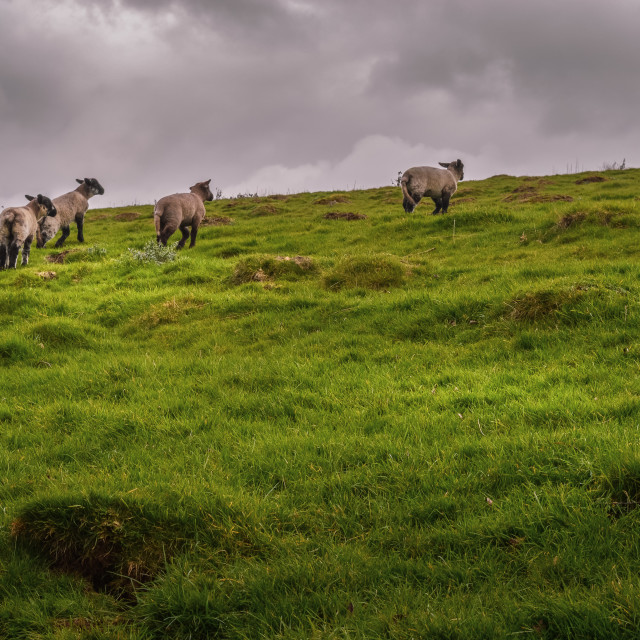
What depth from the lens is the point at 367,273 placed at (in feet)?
37.5

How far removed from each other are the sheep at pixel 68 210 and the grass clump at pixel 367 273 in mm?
15093

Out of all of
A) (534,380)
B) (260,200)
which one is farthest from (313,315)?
(260,200)

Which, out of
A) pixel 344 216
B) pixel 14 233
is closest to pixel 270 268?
pixel 14 233

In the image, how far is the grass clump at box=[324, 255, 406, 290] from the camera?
1113 cm

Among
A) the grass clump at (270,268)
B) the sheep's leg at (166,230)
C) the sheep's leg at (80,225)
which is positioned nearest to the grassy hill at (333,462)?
the grass clump at (270,268)

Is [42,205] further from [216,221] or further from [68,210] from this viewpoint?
[216,221]

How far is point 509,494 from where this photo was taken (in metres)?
3.73

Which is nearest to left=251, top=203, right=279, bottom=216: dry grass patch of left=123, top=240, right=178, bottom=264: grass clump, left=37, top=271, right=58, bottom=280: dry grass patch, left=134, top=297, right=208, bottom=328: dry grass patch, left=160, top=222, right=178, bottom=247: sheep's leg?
left=160, top=222, right=178, bottom=247: sheep's leg

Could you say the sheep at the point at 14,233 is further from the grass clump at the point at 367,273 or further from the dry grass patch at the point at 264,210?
the dry grass patch at the point at 264,210

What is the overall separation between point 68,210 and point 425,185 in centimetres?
1506

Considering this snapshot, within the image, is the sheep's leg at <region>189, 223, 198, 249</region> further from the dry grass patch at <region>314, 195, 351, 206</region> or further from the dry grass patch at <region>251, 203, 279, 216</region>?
the dry grass patch at <region>314, 195, 351, 206</region>

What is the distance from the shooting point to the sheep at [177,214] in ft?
59.9

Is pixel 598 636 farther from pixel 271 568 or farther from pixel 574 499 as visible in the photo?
pixel 271 568

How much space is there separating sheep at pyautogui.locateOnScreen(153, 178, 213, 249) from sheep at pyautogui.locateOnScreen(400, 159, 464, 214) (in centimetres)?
833
